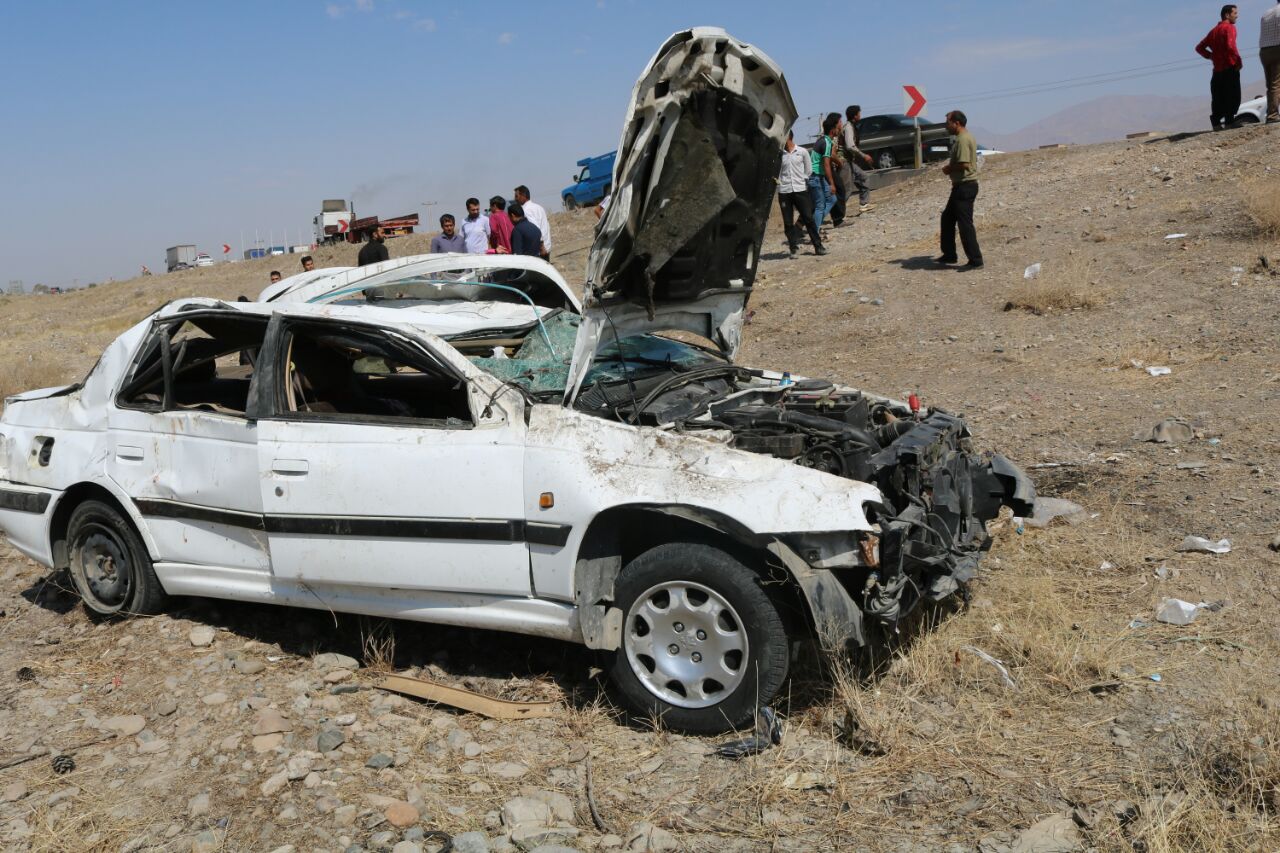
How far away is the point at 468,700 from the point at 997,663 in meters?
2.19

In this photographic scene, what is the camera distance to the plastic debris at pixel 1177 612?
4641 millimetres

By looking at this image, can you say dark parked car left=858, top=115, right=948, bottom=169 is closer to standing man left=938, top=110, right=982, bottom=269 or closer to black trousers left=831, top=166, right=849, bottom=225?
black trousers left=831, top=166, right=849, bottom=225

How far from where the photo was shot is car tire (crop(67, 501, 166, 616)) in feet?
17.4

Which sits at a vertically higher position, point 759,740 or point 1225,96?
point 1225,96

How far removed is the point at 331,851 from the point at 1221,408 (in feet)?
21.8

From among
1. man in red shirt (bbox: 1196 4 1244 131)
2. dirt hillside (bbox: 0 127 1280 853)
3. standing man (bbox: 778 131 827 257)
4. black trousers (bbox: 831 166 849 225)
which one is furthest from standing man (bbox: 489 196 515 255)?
man in red shirt (bbox: 1196 4 1244 131)

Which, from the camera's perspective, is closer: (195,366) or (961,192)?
(195,366)

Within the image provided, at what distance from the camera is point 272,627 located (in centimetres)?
544

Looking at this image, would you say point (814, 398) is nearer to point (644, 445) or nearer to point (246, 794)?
point (644, 445)

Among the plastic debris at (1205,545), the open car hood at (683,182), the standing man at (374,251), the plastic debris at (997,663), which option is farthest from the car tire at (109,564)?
the standing man at (374,251)

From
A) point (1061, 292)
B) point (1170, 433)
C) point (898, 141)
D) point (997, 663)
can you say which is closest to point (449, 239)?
point (1061, 292)

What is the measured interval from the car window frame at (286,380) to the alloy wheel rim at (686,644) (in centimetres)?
103

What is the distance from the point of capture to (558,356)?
5.33 meters

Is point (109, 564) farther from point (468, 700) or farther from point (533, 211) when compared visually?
point (533, 211)
